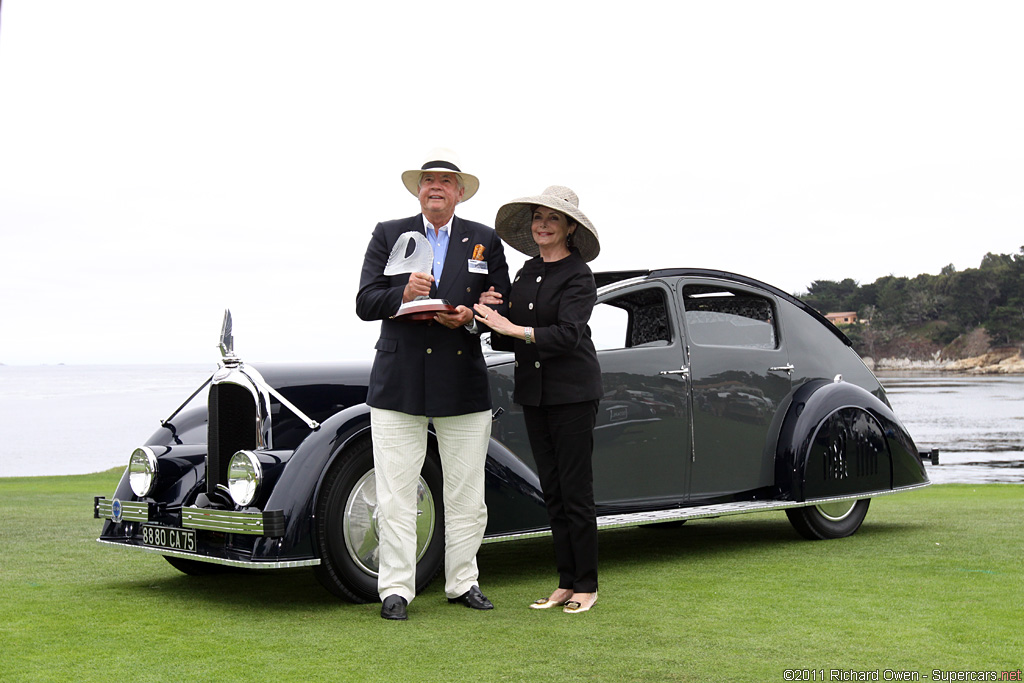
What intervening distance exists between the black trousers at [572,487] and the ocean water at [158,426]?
7.59 feet

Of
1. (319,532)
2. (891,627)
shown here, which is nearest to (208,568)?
(319,532)

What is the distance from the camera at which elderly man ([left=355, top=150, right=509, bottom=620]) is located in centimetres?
471

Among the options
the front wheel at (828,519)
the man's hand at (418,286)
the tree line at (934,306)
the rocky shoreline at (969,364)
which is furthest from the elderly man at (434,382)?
the rocky shoreline at (969,364)

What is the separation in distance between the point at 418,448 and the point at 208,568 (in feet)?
6.26

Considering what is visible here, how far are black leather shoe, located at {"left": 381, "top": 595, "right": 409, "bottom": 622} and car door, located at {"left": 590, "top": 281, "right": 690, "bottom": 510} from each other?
166 cm

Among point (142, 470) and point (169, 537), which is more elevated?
point (142, 470)

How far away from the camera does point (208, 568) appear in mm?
5957

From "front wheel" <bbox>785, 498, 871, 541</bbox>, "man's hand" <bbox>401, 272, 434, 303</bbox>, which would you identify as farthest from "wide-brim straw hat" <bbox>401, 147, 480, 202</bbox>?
"front wheel" <bbox>785, 498, 871, 541</bbox>

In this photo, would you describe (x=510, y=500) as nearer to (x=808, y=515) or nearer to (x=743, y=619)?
(x=743, y=619)

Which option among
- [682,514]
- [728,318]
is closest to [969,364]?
[728,318]

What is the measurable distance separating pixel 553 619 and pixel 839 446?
10.7 ft

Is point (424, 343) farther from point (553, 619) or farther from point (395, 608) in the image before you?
point (553, 619)

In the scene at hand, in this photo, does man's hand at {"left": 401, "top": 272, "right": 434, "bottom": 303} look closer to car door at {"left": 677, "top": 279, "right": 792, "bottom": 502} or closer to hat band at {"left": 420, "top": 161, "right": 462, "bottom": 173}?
hat band at {"left": 420, "top": 161, "right": 462, "bottom": 173}

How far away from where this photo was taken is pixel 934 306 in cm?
9712
